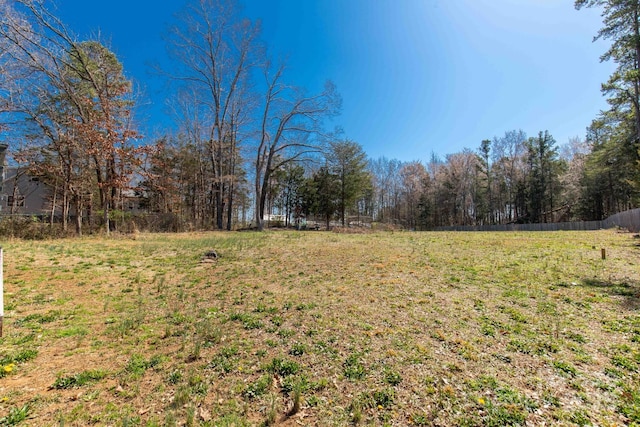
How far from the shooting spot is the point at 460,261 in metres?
7.50

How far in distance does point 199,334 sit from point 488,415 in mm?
3395

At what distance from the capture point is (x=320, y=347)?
3.23m

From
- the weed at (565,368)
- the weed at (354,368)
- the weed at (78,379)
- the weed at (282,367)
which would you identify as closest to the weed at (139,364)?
the weed at (78,379)

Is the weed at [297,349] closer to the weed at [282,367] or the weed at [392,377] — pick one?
the weed at [282,367]

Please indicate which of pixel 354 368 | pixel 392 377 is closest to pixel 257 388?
pixel 354 368

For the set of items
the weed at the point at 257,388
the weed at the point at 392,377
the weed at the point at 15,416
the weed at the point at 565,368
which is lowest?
the weed at the point at 257,388

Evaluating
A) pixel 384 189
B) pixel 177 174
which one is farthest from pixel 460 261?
pixel 384 189

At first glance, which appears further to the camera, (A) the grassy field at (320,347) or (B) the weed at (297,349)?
(B) the weed at (297,349)

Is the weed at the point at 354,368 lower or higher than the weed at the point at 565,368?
lower

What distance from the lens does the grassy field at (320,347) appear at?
225 cm

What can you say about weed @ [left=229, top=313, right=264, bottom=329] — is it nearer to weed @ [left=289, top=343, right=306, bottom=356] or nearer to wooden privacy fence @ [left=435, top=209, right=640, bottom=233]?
weed @ [left=289, top=343, right=306, bottom=356]

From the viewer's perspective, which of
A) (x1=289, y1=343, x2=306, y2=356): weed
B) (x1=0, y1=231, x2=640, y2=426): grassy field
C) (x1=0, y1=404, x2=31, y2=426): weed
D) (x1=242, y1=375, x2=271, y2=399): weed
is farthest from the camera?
(x1=289, y1=343, x2=306, y2=356): weed

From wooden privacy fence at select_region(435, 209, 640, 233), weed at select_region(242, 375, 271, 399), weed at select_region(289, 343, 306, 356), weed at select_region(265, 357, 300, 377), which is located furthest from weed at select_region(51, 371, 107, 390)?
wooden privacy fence at select_region(435, 209, 640, 233)

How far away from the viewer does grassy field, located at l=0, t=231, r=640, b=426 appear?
2248mm
